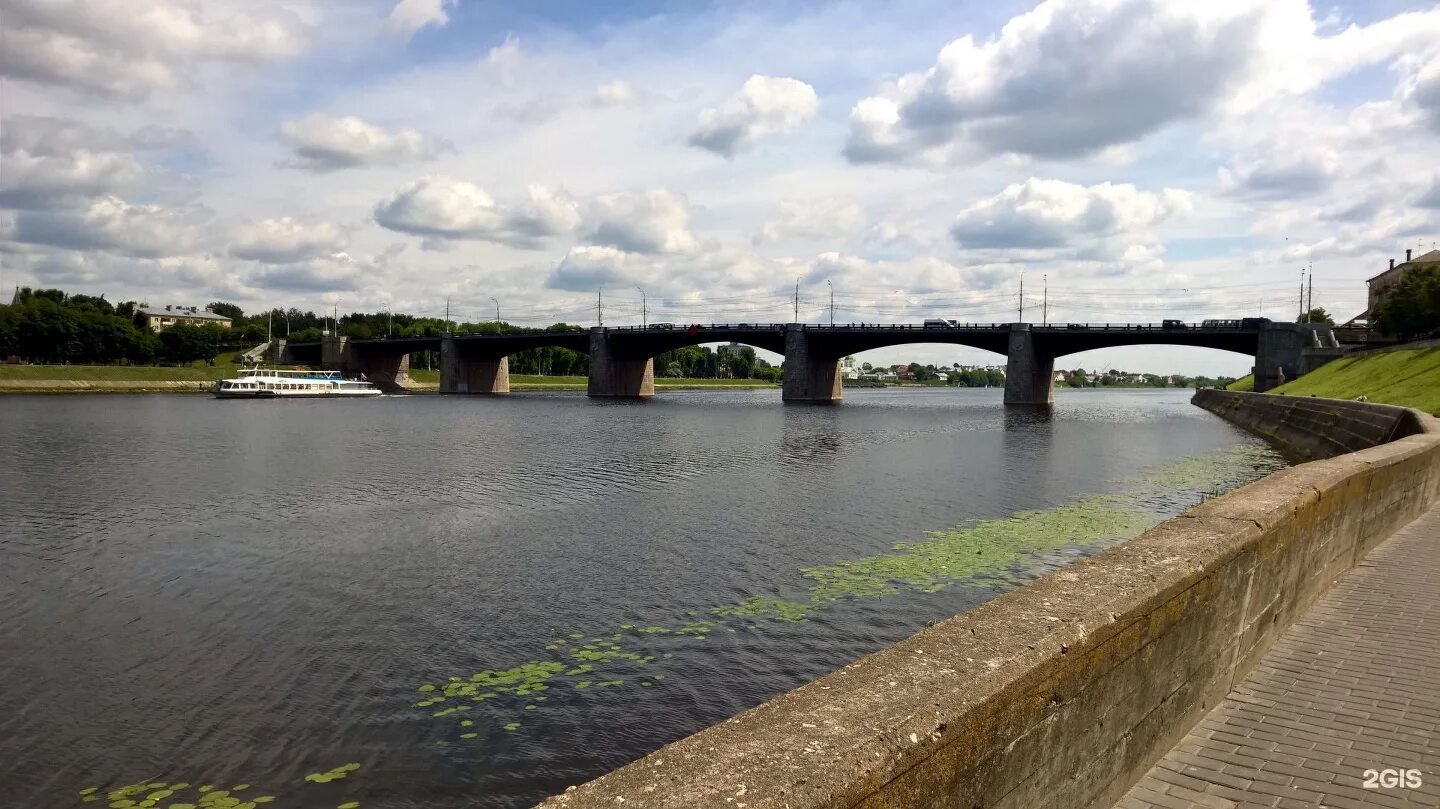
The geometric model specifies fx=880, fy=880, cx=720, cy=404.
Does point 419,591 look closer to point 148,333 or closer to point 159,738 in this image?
point 159,738

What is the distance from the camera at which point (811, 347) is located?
419ft

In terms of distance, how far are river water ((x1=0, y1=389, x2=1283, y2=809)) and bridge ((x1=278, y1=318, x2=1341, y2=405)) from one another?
6273cm

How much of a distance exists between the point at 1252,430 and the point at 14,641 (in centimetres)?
7301

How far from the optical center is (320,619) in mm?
16141

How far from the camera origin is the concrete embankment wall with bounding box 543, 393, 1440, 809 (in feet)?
12.9

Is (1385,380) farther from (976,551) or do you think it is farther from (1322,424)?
(976,551)

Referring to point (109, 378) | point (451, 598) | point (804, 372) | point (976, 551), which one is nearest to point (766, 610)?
point (451, 598)

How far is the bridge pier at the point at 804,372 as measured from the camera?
126m

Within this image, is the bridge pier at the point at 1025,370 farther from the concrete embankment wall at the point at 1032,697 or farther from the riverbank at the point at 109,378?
the riverbank at the point at 109,378

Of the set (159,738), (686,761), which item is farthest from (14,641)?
(686,761)

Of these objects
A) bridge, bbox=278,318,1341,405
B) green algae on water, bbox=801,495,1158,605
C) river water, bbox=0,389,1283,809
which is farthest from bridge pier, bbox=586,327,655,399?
green algae on water, bbox=801,495,1158,605

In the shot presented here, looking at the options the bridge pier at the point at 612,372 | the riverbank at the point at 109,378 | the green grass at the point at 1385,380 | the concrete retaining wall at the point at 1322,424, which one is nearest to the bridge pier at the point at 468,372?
the bridge pier at the point at 612,372

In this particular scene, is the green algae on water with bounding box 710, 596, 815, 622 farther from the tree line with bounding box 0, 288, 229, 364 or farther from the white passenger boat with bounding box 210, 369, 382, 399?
the tree line with bounding box 0, 288, 229, 364

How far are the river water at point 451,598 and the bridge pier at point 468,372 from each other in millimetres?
116407
